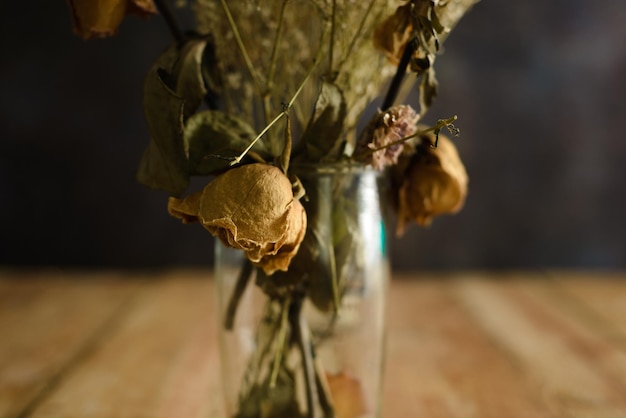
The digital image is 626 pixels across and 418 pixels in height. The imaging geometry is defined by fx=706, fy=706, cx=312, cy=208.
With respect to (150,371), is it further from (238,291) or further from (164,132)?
(164,132)

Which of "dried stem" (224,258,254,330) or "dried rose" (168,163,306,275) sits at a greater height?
"dried rose" (168,163,306,275)

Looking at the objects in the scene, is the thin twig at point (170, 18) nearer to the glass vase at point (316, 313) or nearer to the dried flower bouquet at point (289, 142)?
the dried flower bouquet at point (289, 142)

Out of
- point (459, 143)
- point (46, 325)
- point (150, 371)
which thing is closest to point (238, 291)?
point (150, 371)

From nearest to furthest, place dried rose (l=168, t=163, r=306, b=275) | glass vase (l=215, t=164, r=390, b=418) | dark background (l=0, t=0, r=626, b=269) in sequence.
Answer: dried rose (l=168, t=163, r=306, b=275)
glass vase (l=215, t=164, r=390, b=418)
dark background (l=0, t=0, r=626, b=269)

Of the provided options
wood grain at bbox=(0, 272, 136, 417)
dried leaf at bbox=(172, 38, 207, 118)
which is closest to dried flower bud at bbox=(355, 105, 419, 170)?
dried leaf at bbox=(172, 38, 207, 118)

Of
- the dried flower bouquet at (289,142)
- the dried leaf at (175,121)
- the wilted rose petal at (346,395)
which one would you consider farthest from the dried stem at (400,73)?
the wilted rose petal at (346,395)

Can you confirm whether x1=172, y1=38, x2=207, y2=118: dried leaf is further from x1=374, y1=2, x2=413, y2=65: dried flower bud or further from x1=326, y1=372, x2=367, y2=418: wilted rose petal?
x1=326, y1=372, x2=367, y2=418: wilted rose petal
